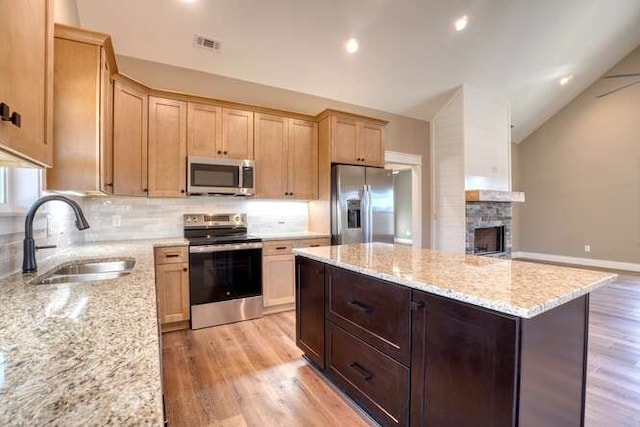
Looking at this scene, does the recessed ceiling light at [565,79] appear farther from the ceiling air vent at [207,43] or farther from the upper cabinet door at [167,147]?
the upper cabinet door at [167,147]

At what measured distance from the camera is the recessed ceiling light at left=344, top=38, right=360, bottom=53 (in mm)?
3748

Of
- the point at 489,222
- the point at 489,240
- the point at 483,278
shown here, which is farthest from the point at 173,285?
the point at 489,240

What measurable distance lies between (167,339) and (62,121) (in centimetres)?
204

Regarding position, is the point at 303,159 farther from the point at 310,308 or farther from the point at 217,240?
the point at 310,308

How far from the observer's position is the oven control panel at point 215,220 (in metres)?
3.55

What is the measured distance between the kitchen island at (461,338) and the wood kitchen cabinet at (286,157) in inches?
79.2

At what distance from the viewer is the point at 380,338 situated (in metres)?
1.64

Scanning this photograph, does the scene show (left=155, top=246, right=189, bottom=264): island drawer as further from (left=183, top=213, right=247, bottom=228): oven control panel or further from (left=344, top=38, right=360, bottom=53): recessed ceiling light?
(left=344, top=38, right=360, bottom=53): recessed ceiling light

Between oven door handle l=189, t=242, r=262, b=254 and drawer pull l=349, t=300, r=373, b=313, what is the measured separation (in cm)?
177

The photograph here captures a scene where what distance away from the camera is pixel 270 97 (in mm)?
4090

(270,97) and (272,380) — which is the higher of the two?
(270,97)

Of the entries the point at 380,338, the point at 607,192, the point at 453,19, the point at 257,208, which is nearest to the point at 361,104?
the point at 453,19

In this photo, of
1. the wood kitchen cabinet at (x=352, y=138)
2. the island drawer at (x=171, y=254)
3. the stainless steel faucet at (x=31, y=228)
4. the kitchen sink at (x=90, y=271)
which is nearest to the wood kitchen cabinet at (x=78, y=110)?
the kitchen sink at (x=90, y=271)

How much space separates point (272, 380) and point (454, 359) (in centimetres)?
146
